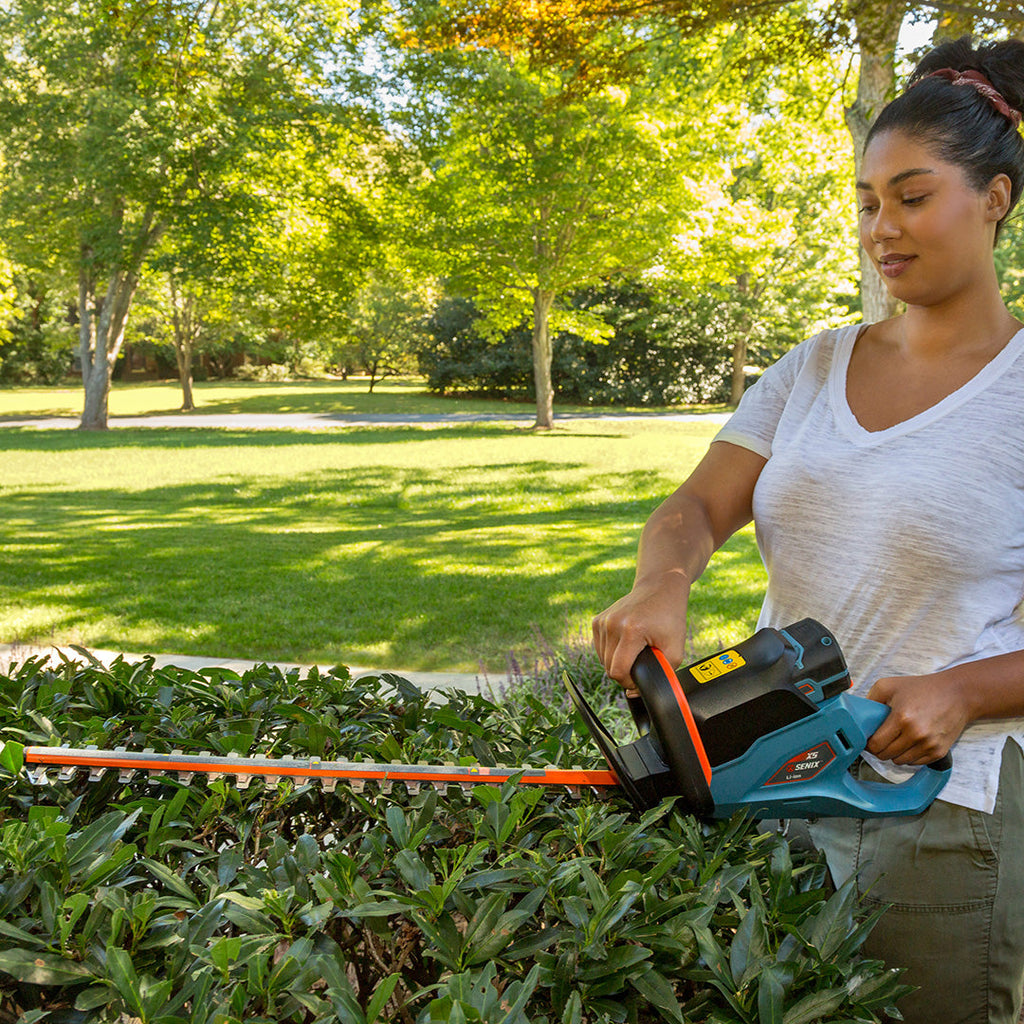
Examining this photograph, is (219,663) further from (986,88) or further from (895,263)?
(986,88)

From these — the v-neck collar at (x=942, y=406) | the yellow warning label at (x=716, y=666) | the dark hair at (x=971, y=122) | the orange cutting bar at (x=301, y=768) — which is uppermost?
the dark hair at (x=971, y=122)

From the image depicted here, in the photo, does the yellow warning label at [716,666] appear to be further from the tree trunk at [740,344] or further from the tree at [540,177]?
the tree trunk at [740,344]

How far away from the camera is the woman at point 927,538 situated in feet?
4.71

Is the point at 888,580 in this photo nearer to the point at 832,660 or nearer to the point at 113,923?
the point at 832,660

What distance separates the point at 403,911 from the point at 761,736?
21.9 inches

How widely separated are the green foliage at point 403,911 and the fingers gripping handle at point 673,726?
55mm

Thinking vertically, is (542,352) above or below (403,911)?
above

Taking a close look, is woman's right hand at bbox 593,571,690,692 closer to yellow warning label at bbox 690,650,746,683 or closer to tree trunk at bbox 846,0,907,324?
yellow warning label at bbox 690,650,746,683

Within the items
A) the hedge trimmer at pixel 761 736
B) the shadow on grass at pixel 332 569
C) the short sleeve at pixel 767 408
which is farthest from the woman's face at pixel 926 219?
the shadow on grass at pixel 332 569

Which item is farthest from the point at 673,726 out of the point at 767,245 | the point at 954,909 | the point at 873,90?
the point at 767,245

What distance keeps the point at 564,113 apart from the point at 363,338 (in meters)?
27.3

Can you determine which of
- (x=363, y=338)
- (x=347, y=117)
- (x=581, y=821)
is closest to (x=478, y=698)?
(x=581, y=821)

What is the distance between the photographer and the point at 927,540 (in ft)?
4.98

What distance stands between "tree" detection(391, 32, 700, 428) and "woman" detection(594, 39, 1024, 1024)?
654 inches
